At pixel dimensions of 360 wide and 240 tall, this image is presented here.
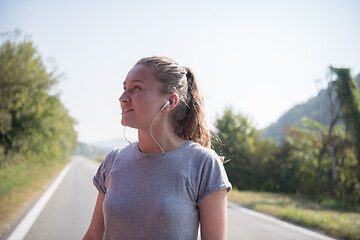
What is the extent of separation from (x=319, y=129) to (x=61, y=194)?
11.9 metres

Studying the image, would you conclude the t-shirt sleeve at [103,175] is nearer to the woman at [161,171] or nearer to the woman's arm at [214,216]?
the woman at [161,171]

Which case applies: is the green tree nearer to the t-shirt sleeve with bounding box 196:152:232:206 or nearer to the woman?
the woman

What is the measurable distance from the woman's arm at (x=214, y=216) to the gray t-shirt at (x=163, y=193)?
0.03 m

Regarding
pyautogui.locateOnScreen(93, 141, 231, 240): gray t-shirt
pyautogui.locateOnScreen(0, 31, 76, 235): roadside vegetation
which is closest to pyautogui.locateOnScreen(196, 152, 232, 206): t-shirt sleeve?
pyautogui.locateOnScreen(93, 141, 231, 240): gray t-shirt

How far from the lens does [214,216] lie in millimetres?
1371

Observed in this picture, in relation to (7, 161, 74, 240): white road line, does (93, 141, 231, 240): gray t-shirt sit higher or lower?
higher

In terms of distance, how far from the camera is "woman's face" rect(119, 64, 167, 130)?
152 centimetres

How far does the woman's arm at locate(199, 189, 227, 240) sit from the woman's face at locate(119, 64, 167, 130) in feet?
1.48

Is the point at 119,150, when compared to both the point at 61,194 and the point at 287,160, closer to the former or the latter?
the point at 61,194

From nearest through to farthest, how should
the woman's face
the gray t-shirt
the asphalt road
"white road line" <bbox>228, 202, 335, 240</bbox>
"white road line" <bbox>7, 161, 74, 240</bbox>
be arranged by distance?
the gray t-shirt
the woman's face
"white road line" <bbox>7, 161, 74, 240</bbox>
the asphalt road
"white road line" <bbox>228, 202, 335, 240</bbox>

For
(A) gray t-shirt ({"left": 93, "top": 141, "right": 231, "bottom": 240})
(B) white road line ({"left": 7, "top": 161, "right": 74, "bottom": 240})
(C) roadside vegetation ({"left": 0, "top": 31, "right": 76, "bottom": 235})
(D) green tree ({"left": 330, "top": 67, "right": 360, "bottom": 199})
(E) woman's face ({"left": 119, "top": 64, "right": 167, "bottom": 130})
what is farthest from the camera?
(C) roadside vegetation ({"left": 0, "top": 31, "right": 76, "bottom": 235})

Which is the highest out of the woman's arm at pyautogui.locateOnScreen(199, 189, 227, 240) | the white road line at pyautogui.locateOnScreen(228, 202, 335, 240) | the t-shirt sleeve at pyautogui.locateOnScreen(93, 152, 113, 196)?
the t-shirt sleeve at pyautogui.locateOnScreen(93, 152, 113, 196)

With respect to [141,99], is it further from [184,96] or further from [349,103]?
[349,103]

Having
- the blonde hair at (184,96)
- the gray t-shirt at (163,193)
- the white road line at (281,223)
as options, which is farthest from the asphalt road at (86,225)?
the gray t-shirt at (163,193)
